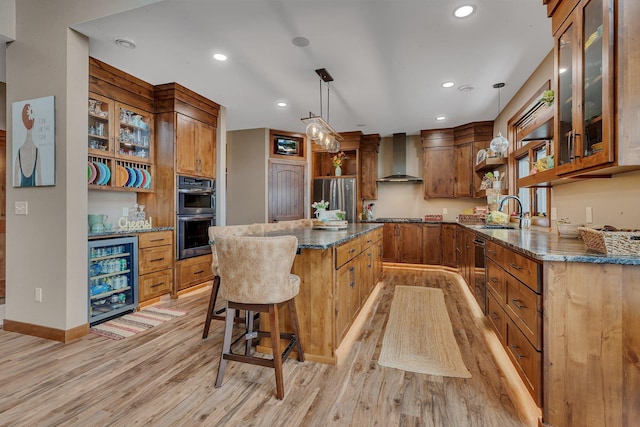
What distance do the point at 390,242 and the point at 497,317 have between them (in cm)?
354

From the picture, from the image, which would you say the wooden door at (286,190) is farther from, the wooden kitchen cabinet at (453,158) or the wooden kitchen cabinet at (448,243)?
the wooden kitchen cabinet at (448,243)

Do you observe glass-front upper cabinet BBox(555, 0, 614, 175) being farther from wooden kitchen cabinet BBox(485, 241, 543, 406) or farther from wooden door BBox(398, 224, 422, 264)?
wooden door BBox(398, 224, 422, 264)

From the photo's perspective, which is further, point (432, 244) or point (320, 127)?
point (432, 244)

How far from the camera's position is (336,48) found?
2.86 metres

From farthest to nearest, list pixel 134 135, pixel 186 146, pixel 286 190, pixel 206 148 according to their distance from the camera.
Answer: pixel 286 190, pixel 206 148, pixel 186 146, pixel 134 135

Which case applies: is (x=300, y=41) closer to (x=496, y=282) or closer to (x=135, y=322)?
(x=496, y=282)

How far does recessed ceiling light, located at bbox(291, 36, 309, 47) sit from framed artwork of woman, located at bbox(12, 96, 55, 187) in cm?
219

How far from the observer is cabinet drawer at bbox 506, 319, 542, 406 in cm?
147

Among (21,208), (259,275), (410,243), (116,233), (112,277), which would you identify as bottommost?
(112,277)

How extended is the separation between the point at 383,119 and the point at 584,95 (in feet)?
11.9

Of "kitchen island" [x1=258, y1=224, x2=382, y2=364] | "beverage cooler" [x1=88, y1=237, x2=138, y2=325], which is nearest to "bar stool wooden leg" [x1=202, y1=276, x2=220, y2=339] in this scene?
"kitchen island" [x1=258, y1=224, x2=382, y2=364]

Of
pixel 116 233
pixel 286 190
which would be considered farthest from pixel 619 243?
pixel 286 190

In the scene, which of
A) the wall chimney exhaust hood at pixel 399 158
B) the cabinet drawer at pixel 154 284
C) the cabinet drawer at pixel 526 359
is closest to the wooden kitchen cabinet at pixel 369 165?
the wall chimney exhaust hood at pixel 399 158

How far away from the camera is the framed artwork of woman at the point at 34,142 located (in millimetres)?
2578
